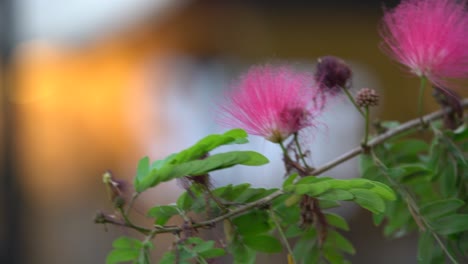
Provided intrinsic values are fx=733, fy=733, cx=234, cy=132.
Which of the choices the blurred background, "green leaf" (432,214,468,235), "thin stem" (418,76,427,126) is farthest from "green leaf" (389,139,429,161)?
the blurred background

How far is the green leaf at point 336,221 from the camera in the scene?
2.78ft

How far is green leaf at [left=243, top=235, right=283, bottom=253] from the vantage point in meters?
0.77

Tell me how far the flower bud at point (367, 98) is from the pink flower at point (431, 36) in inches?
1.8

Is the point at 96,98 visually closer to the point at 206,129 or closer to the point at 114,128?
the point at 114,128

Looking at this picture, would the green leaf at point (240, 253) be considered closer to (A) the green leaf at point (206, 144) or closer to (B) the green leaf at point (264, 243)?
(B) the green leaf at point (264, 243)

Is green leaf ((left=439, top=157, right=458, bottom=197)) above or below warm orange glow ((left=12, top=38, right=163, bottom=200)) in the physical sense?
below

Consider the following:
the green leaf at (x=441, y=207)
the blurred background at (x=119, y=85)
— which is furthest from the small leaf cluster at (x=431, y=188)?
the blurred background at (x=119, y=85)

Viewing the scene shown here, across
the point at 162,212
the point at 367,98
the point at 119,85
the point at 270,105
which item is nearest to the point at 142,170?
the point at 162,212

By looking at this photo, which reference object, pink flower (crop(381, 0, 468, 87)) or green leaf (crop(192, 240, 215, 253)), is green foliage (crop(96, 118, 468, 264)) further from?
pink flower (crop(381, 0, 468, 87))

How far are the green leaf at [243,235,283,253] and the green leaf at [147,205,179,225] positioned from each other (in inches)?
3.2

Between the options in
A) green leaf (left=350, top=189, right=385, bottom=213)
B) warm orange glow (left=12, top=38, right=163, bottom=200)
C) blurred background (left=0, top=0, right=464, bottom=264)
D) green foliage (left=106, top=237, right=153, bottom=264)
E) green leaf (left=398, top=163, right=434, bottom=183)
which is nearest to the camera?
green leaf (left=350, top=189, right=385, bottom=213)

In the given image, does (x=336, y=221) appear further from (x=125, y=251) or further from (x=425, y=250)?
(x=125, y=251)

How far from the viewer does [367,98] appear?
0.79 meters

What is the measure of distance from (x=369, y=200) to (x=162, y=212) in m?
0.22
